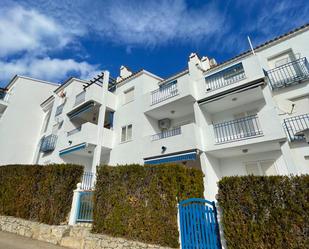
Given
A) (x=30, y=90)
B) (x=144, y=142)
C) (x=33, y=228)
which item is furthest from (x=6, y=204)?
(x=30, y=90)

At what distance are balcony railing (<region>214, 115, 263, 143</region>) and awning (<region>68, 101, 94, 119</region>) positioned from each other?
48.6ft

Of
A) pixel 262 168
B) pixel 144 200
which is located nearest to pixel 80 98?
pixel 144 200

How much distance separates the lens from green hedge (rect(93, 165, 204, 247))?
8.19 meters

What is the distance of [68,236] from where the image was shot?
384 inches

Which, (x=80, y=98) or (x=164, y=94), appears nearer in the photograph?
(x=164, y=94)

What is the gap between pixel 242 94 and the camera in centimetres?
1573

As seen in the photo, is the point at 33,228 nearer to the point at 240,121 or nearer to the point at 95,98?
the point at 95,98

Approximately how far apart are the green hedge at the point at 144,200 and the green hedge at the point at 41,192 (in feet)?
8.69

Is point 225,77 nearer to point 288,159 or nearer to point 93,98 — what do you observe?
point 288,159

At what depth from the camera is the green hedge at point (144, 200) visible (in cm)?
819

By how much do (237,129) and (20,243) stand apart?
1614 cm

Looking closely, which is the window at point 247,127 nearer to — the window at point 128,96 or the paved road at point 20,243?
the window at point 128,96

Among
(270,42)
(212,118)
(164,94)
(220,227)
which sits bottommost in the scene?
(220,227)

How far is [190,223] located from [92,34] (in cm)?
1719
